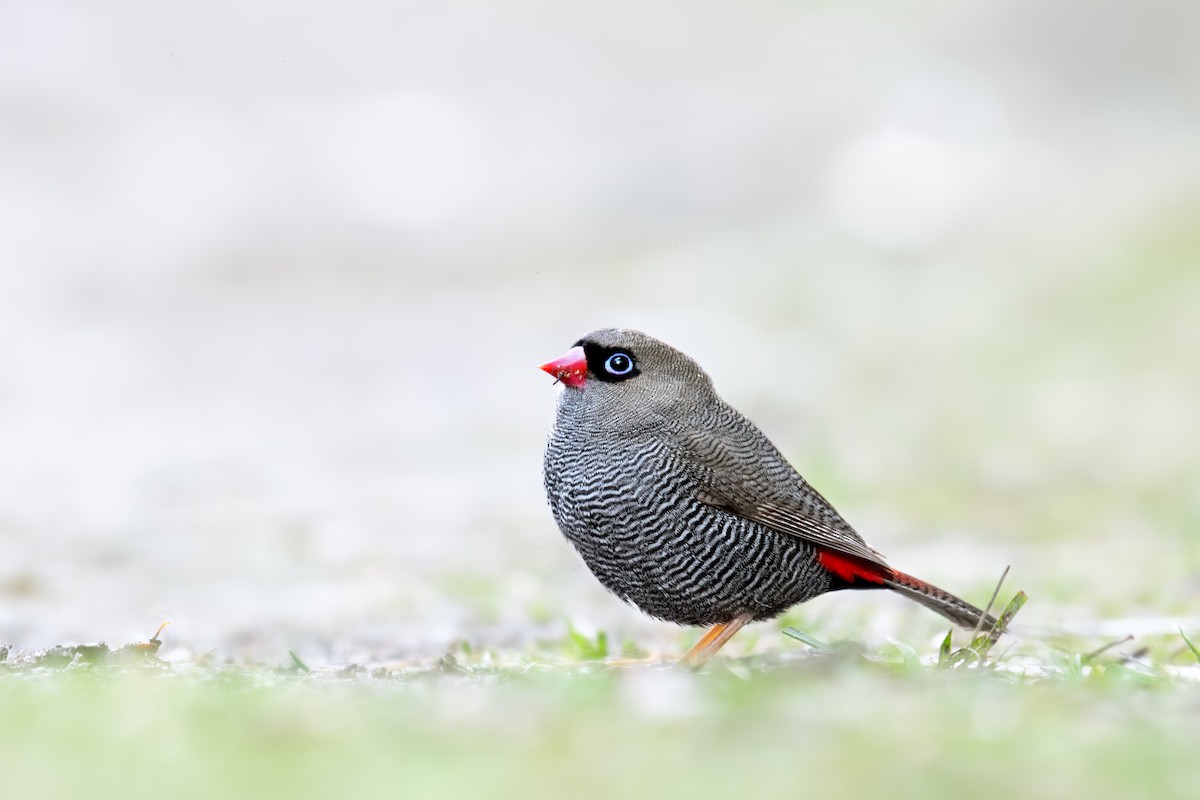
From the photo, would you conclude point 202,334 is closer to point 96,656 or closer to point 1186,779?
point 96,656

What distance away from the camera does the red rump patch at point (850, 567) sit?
558 cm

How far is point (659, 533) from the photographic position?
17.2 feet

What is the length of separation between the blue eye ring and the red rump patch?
0.92 meters

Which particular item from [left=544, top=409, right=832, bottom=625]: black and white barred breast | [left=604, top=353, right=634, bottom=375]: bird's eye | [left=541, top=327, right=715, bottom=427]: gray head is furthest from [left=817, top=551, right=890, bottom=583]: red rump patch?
[left=604, top=353, right=634, bottom=375]: bird's eye

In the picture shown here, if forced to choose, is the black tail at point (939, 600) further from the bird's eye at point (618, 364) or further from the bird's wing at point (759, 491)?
the bird's eye at point (618, 364)

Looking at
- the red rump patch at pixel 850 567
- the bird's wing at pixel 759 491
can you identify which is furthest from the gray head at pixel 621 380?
the red rump patch at pixel 850 567

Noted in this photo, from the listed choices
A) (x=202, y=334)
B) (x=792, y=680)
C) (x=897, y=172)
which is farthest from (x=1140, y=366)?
(x=792, y=680)

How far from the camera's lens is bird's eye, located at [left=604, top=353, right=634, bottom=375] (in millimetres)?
5539

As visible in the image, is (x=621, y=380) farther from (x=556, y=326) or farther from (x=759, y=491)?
(x=556, y=326)

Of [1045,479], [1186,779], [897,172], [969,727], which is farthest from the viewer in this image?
[897,172]

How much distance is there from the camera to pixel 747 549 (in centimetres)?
538

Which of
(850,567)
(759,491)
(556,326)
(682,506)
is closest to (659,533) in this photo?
(682,506)

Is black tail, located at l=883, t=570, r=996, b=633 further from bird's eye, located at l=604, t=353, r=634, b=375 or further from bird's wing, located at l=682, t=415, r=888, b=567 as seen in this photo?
bird's eye, located at l=604, t=353, r=634, b=375

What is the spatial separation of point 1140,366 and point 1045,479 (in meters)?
3.73
